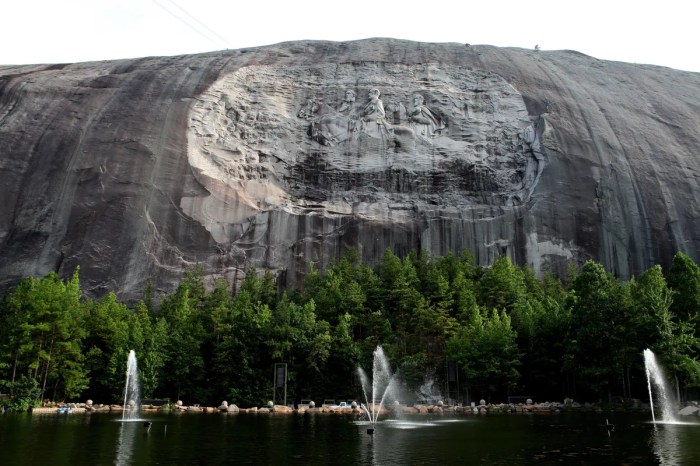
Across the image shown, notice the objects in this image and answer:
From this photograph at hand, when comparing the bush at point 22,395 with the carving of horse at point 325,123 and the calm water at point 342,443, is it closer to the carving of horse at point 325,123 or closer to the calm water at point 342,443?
the calm water at point 342,443

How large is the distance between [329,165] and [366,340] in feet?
77.4

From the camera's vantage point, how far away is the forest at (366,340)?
30219 mm

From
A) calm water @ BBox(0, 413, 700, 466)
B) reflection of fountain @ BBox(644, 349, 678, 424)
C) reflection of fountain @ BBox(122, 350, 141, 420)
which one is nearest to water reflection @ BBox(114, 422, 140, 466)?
calm water @ BBox(0, 413, 700, 466)

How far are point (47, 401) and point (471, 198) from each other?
122 ft

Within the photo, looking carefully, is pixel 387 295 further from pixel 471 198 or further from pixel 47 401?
pixel 47 401

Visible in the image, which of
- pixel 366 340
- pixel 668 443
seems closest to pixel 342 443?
pixel 668 443

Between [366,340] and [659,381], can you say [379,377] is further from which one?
[659,381]

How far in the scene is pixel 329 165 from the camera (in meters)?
56.7

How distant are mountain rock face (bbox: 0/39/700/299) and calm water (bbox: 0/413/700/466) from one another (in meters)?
28.3

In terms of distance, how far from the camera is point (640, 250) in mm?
50156

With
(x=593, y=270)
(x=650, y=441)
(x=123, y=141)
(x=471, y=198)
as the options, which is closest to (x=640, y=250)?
(x=471, y=198)

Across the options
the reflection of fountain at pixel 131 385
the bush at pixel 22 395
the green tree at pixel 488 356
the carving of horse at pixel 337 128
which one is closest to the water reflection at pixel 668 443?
the green tree at pixel 488 356

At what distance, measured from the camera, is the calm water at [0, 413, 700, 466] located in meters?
12.4

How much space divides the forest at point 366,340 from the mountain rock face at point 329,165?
27.3 ft
